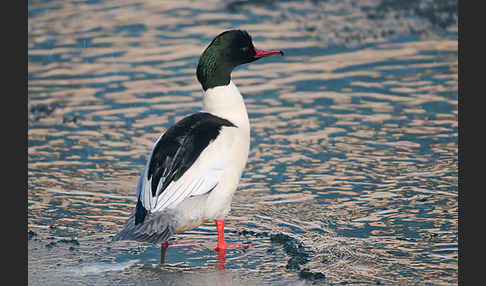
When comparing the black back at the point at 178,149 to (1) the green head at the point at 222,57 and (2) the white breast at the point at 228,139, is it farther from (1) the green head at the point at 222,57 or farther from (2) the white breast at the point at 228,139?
(1) the green head at the point at 222,57

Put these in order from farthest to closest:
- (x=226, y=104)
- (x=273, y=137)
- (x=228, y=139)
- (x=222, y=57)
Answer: (x=273, y=137) < (x=222, y=57) < (x=226, y=104) < (x=228, y=139)

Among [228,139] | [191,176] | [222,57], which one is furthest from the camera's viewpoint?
[222,57]

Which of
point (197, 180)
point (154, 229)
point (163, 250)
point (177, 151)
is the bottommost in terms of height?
point (163, 250)

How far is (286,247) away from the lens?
5.95 meters

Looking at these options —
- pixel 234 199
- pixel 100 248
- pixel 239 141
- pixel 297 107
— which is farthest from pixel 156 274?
pixel 297 107

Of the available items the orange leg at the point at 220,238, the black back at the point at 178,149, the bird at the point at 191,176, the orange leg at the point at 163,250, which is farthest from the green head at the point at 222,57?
the orange leg at the point at 163,250

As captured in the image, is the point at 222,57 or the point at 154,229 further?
the point at 222,57

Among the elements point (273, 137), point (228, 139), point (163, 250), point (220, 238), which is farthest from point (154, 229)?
point (273, 137)

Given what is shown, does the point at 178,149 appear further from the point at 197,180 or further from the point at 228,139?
the point at 228,139

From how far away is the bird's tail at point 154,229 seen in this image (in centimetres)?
559

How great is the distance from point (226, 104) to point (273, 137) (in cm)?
214

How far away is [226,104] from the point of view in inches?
244

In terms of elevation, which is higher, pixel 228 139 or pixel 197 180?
pixel 228 139

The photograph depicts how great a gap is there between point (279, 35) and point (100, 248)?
6046 millimetres
